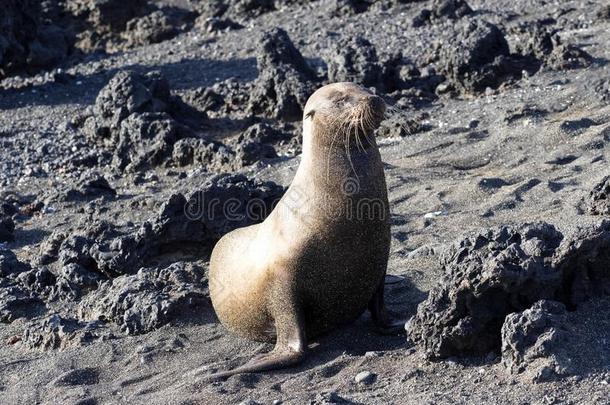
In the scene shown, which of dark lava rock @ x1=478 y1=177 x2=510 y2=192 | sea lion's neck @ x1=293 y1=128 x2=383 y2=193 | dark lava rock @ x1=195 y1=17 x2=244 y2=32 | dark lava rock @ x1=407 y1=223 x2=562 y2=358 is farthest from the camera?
dark lava rock @ x1=195 y1=17 x2=244 y2=32

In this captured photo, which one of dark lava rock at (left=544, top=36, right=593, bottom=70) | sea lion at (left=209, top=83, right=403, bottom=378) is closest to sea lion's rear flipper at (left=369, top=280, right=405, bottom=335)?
sea lion at (left=209, top=83, right=403, bottom=378)

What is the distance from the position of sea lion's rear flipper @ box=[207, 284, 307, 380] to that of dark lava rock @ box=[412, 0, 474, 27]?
9.04 metres

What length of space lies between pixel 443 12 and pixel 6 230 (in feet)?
24.0

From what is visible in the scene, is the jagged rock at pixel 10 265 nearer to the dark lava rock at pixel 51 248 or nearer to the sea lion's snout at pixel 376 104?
the dark lava rock at pixel 51 248

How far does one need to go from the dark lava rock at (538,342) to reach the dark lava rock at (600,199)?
2134 millimetres

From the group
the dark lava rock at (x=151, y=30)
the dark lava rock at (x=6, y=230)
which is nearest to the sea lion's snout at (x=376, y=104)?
the dark lava rock at (x=6, y=230)

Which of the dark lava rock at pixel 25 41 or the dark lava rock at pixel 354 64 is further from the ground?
the dark lava rock at pixel 25 41

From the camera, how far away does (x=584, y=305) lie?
607cm

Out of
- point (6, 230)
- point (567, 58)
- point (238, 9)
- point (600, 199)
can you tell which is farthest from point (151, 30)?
point (600, 199)

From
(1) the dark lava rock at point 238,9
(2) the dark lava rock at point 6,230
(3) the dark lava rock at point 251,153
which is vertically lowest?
(2) the dark lava rock at point 6,230

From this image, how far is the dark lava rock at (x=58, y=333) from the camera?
7469mm

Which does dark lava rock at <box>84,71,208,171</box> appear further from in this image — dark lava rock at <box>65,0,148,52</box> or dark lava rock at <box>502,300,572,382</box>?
dark lava rock at <box>502,300,572,382</box>

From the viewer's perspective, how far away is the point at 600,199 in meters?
7.89

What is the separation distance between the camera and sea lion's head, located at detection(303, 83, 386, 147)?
662 cm
